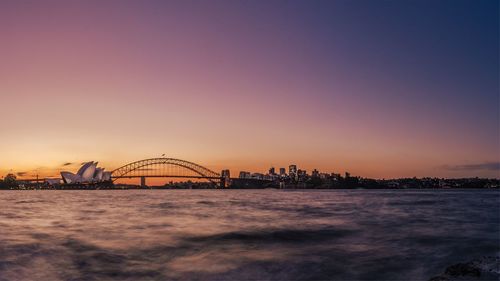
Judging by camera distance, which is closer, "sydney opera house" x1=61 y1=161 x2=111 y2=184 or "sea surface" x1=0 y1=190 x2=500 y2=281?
"sea surface" x1=0 y1=190 x2=500 y2=281

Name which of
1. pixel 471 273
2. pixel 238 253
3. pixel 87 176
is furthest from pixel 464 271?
pixel 87 176

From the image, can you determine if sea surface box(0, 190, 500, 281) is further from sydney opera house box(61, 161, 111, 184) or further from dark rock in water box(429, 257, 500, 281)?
sydney opera house box(61, 161, 111, 184)

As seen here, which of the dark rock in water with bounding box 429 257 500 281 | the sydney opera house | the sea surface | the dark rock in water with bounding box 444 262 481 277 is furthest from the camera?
the sydney opera house

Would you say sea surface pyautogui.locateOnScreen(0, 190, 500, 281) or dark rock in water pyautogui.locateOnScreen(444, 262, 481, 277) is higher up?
dark rock in water pyautogui.locateOnScreen(444, 262, 481, 277)

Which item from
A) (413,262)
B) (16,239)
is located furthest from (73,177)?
(413,262)

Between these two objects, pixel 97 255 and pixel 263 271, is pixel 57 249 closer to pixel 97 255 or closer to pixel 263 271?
pixel 97 255

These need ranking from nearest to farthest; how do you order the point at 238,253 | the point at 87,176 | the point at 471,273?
the point at 471,273, the point at 238,253, the point at 87,176

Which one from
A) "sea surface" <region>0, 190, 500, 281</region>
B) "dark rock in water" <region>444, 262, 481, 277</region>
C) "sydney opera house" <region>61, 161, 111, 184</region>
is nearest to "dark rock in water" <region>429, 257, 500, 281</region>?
"dark rock in water" <region>444, 262, 481, 277</region>

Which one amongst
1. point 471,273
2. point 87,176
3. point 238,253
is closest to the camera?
point 471,273

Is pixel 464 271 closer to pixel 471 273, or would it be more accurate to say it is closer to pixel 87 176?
pixel 471 273
